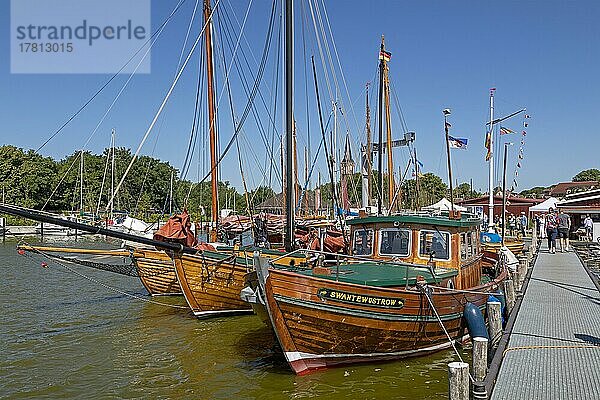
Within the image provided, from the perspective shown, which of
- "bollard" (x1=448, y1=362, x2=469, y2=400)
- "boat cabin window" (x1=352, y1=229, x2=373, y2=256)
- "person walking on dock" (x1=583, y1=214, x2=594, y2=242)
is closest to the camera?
"bollard" (x1=448, y1=362, x2=469, y2=400)

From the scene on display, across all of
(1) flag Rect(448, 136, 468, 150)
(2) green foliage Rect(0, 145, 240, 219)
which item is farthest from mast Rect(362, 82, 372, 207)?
(2) green foliage Rect(0, 145, 240, 219)

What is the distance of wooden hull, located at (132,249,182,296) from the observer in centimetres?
2080

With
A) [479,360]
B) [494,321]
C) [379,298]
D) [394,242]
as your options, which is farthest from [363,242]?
[479,360]

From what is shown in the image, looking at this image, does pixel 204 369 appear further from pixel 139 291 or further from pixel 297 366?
pixel 139 291

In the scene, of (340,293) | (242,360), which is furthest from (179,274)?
(340,293)

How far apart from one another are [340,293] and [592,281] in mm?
12401

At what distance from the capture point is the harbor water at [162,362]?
11.5 meters

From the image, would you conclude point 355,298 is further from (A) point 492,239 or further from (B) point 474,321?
(A) point 492,239

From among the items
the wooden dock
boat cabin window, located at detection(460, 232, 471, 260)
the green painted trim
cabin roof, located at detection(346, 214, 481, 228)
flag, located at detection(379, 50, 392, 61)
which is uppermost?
flag, located at detection(379, 50, 392, 61)

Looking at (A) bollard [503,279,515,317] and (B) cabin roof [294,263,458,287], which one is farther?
(A) bollard [503,279,515,317]

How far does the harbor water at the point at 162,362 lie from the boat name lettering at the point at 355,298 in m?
1.58

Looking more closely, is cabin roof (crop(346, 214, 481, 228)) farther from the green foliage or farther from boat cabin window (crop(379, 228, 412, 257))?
the green foliage

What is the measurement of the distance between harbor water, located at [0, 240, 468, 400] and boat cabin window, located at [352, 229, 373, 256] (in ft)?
9.09

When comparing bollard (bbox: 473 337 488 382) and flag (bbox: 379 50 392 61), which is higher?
flag (bbox: 379 50 392 61)
